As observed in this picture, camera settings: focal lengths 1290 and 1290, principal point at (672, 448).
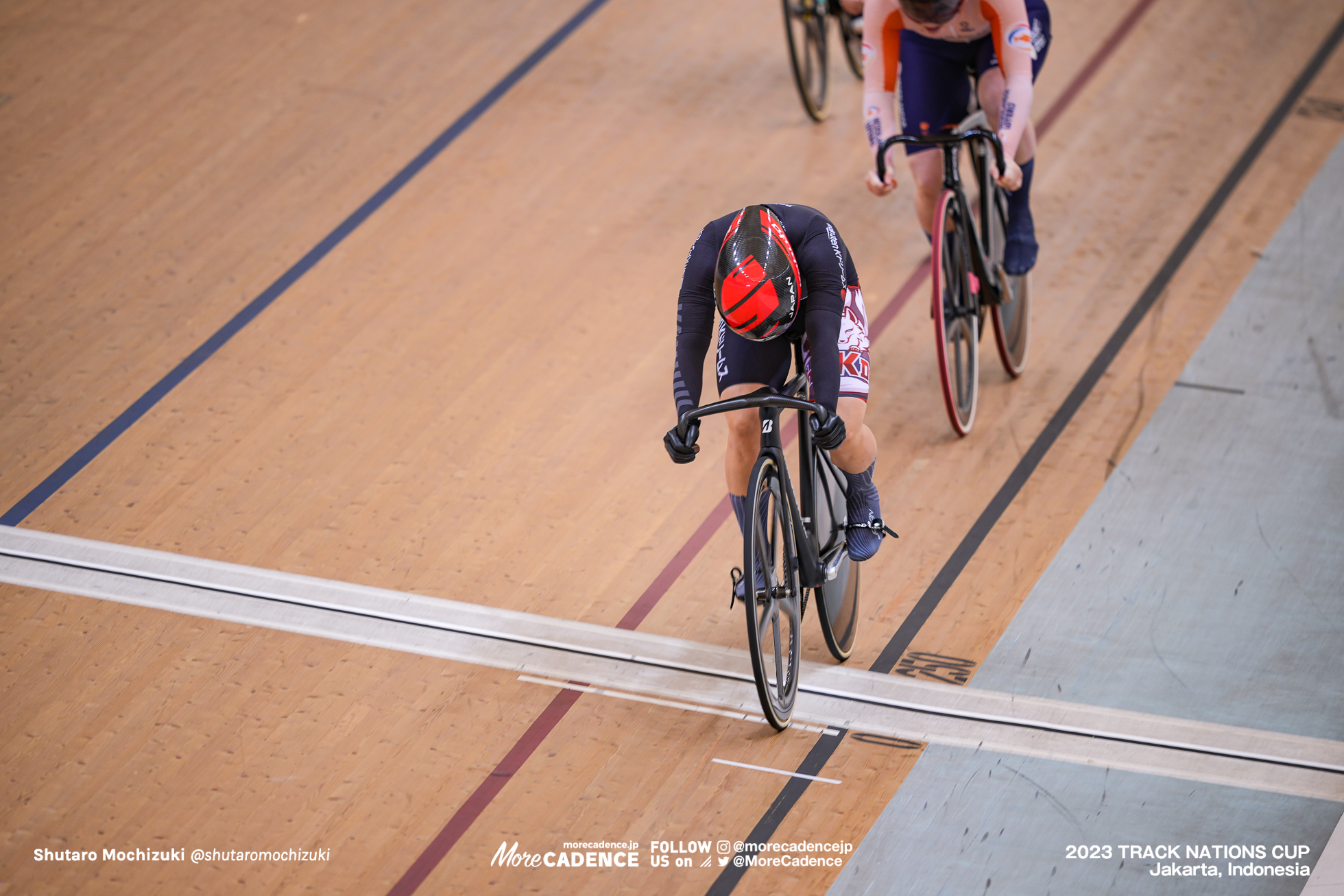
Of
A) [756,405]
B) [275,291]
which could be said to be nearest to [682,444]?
[756,405]

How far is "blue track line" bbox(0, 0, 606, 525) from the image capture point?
443cm

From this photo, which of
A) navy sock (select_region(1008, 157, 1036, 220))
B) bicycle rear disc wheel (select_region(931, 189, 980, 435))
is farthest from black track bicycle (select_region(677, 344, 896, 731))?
navy sock (select_region(1008, 157, 1036, 220))

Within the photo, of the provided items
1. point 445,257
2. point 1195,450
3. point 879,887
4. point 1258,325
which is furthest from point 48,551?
point 1258,325

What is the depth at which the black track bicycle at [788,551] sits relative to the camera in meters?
3.14

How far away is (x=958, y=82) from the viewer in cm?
455

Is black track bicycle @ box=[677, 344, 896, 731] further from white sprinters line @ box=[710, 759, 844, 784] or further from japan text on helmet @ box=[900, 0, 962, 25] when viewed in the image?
japan text on helmet @ box=[900, 0, 962, 25]

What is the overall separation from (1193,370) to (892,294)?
3.91 feet

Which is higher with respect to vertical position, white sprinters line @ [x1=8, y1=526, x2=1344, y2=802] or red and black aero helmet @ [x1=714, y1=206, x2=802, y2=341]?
red and black aero helmet @ [x1=714, y1=206, x2=802, y2=341]

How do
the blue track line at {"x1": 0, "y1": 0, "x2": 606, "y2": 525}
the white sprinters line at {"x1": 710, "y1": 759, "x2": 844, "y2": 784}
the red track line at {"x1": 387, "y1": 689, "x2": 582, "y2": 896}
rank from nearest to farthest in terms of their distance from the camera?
1. the red track line at {"x1": 387, "y1": 689, "x2": 582, "y2": 896}
2. the white sprinters line at {"x1": 710, "y1": 759, "x2": 844, "y2": 784}
3. the blue track line at {"x1": 0, "y1": 0, "x2": 606, "y2": 525}

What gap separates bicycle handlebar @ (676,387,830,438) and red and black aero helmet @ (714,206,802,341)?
0.50 ft

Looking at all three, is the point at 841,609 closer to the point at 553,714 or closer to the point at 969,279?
the point at 553,714

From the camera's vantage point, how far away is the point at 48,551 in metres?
4.16

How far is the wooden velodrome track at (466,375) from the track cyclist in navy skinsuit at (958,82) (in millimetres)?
688

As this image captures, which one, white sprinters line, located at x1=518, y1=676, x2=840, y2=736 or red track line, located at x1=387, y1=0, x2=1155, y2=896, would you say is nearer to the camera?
red track line, located at x1=387, y1=0, x2=1155, y2=896
